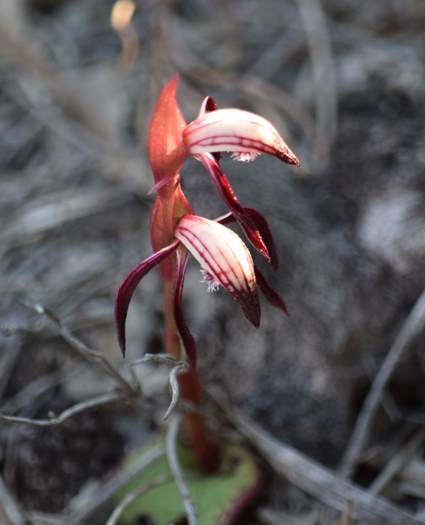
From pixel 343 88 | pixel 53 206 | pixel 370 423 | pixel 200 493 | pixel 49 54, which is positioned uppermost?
pixel 49 54

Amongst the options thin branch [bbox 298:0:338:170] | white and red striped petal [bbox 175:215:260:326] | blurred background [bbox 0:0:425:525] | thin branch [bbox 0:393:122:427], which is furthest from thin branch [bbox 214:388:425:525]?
thin branch [bbox 298:0:338:170]

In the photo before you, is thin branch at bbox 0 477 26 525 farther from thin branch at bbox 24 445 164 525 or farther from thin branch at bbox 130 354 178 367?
thin branch at bbox 130 354 178 367

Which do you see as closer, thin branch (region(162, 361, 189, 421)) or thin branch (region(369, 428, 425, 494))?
thin branch (region(162, 361, 189, 421))

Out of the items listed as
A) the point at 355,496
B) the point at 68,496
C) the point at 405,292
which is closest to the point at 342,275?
the point at 405,292

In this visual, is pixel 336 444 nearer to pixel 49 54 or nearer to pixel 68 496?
pixel 68 496

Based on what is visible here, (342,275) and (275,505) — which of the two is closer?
(275,505)

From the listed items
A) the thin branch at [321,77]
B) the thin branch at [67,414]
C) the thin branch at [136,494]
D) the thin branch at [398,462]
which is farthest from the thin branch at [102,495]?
the thin branch at [321,77]
